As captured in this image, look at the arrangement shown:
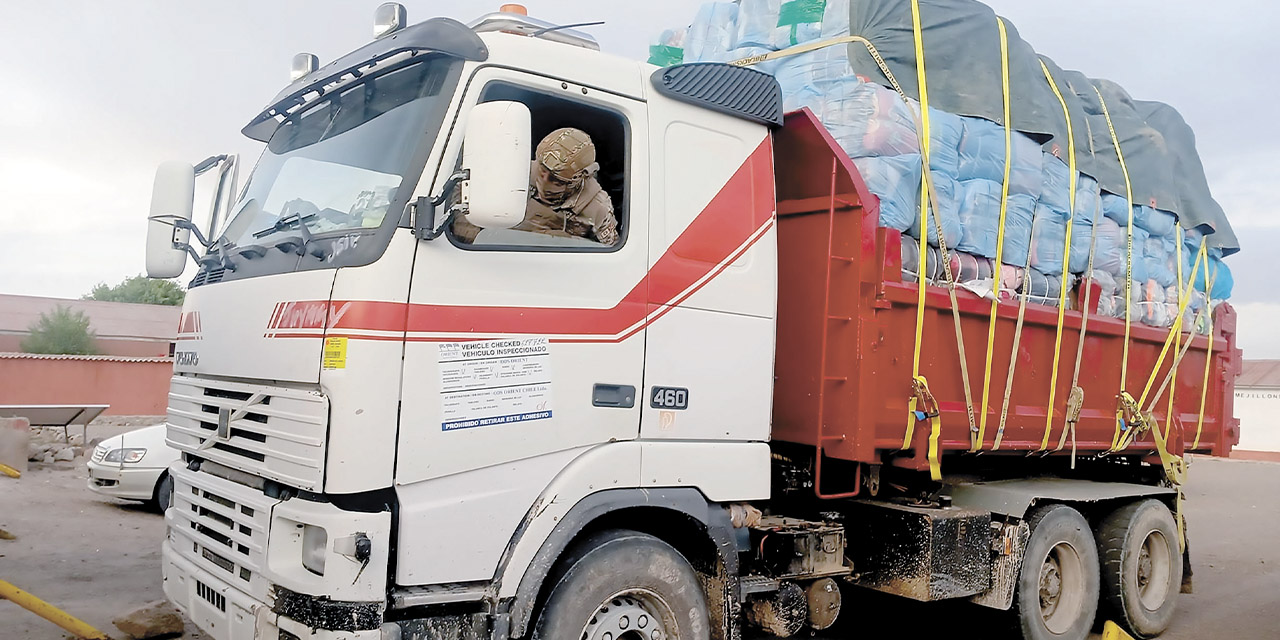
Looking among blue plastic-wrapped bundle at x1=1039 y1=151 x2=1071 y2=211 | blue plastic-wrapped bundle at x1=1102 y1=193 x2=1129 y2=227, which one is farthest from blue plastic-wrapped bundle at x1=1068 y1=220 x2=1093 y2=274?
blue plastic-wrapped bundle at x1=1102 y1=193 x2=1129 y2=227

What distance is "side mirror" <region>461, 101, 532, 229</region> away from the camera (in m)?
3.02

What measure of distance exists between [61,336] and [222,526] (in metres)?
37.7

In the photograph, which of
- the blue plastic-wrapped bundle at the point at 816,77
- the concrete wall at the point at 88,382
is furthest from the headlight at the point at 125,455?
the concrete wall at the point at 88,382

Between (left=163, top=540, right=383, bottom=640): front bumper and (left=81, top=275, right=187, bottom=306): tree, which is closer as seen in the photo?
(left=163, top=540, right=383, bottom=640): front bumper

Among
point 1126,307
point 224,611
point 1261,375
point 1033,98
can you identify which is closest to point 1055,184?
point 1033,98

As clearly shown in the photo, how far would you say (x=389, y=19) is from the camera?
12.5ft

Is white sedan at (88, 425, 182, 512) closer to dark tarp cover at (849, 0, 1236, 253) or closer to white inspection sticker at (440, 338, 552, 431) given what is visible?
white inspection sticker at (440, 338, 552, 431)

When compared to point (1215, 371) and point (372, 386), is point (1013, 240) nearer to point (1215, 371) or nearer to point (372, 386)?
point (1215, 371)

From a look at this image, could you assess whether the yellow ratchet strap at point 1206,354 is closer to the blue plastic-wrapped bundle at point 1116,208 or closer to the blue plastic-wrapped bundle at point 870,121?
the blue plastic-wrapped bundle at point 1116,208

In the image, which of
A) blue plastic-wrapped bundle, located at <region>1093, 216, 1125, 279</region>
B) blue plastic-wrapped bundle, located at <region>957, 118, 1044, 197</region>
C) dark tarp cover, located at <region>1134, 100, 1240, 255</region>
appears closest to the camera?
blue plastic-wrapped bundle, located at <region>957, 118, 1044, 197</region>

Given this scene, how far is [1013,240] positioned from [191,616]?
4.55 m

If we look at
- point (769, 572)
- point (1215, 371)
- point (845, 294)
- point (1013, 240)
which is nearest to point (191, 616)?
point (769, 572)

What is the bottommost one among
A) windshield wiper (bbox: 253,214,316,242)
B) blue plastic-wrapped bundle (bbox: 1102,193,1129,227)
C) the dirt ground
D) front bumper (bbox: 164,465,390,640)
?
the dirt ground

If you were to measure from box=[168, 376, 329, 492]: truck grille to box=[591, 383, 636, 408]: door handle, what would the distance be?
1.02 m
